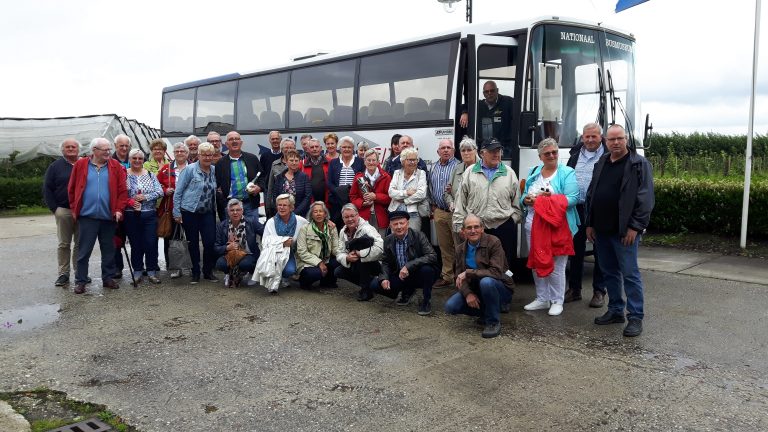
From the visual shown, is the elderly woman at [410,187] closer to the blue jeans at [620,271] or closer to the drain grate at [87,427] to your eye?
the blue jeans at [620,271]

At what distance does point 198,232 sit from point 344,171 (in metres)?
2.08

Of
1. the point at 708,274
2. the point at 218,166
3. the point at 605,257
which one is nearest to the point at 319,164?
the point at 218,166

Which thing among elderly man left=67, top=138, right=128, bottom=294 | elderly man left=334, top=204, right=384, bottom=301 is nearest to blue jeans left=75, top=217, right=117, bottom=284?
elderly man left=67, top=138, right=128, bottom=294

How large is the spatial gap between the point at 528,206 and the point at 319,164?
3.19 metres

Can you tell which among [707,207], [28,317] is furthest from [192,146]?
[707,207]

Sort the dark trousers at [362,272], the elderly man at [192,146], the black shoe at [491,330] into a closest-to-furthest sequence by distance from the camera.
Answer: the black shoe at [491,330] < the dark trousers at [362,272] < the elderly man at [192,146]

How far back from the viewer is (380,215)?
8.31 metres

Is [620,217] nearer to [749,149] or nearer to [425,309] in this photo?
[425,309]

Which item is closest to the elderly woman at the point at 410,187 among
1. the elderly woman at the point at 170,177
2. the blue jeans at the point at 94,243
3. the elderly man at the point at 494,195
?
the elderly man at the point at 494,195

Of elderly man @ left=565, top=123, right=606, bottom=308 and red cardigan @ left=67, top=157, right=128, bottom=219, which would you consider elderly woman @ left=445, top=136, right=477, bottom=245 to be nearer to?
elderly man @ left=565, top=123, right=606, bottom=308

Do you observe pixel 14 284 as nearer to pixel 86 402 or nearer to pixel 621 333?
pixel 86 402

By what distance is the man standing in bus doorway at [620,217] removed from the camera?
18.5 feet

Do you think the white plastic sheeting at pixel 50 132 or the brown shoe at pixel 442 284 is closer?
the brown shoe at pixel 442 284

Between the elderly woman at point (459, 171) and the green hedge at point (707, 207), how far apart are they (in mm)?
5643
